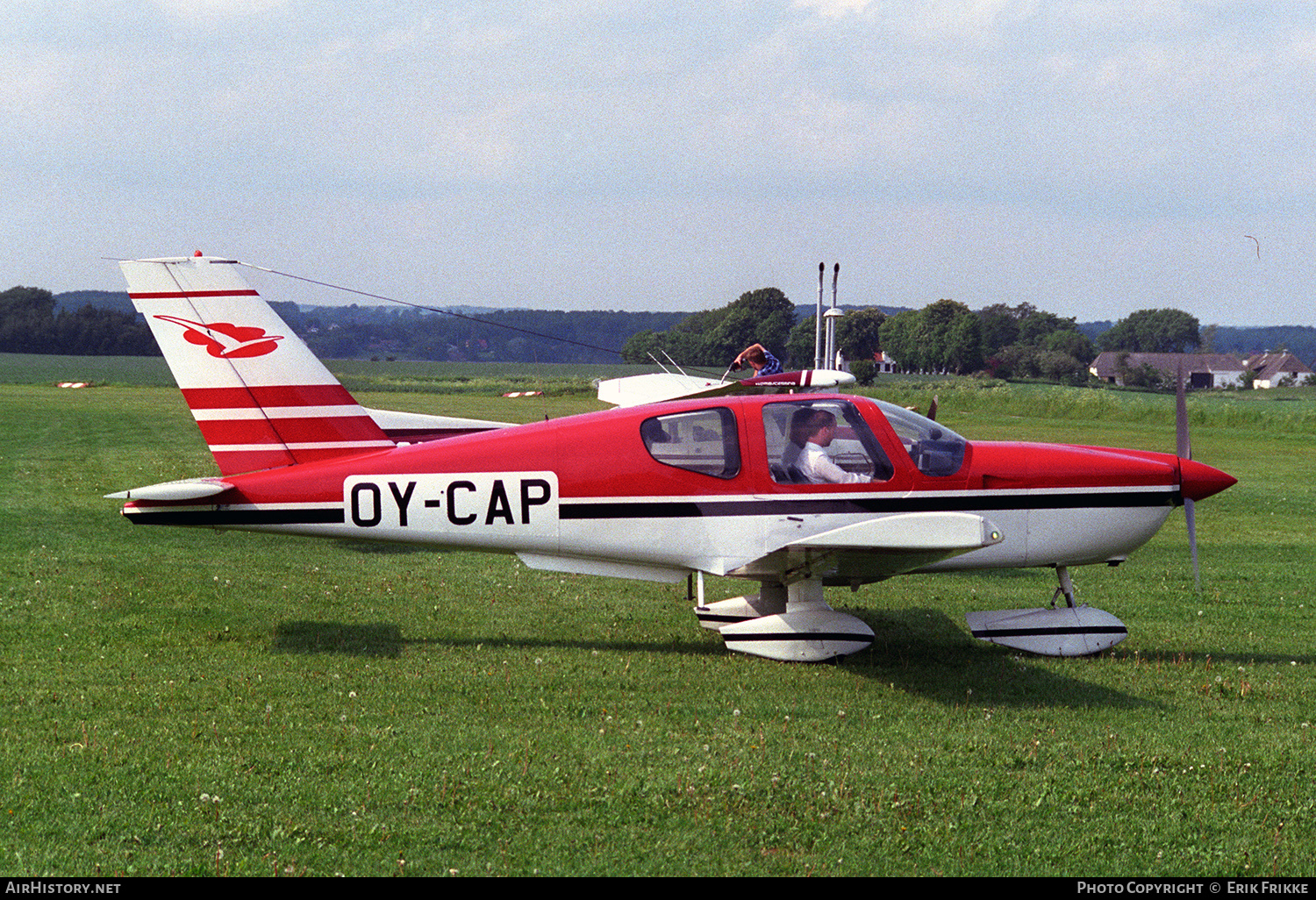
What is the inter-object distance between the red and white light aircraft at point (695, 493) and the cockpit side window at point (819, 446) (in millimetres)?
15

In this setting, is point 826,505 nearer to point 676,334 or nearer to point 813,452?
point 813,452

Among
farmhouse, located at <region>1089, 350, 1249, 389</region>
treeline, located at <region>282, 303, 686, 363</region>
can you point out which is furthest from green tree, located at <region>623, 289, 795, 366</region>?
farmhouse, located at <region>1089, 350, 1249, 389</region>

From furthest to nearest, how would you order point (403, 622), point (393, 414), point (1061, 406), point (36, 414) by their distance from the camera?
1. point (1061, 406)
2. point (36, 414)
3. point (393, 414)
4. point (403, 622)

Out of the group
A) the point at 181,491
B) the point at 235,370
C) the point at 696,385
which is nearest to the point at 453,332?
the point at 696,385

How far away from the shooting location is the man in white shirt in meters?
8.51

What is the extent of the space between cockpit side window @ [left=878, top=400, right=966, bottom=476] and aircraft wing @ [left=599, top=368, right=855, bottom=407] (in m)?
2.71

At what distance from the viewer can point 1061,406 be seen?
151 feet

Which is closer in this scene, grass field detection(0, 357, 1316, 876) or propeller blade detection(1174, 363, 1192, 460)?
grass field detection(0, 357, 1316, 876)

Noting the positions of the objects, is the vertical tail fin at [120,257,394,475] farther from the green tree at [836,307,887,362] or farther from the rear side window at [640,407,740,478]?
the green tree at [836,307,887,362]

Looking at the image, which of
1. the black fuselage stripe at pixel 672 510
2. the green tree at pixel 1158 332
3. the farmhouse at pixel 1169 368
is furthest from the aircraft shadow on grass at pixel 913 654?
the green tree at pixel 1158 332

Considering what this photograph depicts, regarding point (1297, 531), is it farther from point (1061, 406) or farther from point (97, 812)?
point (1061, 406)

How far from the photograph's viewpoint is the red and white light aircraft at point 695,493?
8508 mm
